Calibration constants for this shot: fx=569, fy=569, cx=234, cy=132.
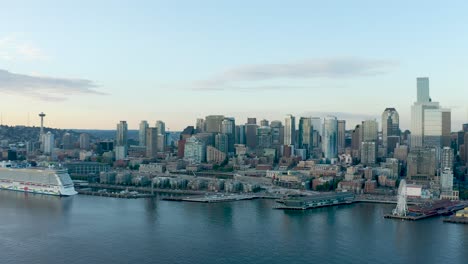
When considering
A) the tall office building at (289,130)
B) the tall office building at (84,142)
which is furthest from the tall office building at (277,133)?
→ the tall office building at (84,142)

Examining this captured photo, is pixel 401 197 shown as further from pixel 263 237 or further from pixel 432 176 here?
pixel 432 176

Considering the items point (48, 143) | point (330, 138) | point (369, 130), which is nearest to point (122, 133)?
point (48, 143)

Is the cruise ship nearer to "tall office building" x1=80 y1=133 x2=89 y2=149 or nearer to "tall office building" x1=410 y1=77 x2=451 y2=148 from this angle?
"tall office building" x1=80 y1=133 x2=89 y2=149

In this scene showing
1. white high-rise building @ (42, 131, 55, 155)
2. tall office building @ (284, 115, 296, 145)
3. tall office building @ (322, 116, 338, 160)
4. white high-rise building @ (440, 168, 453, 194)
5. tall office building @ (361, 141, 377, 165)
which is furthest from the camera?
tall office building @ (284, 115, 296, 145)

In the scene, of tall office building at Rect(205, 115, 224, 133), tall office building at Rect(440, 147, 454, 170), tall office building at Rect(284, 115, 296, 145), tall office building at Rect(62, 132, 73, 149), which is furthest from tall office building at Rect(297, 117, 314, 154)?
tall office building at Rect(62, 132, 73, 149)

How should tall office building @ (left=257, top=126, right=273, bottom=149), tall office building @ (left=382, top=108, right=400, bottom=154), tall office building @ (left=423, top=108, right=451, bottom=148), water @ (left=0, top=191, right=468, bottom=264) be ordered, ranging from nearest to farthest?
water @ (left=0, top=191, right=468, bottom=264), tall office building @ (left=423, top=108, right=451, bottom=148), tall office building @ (left=382, top=108, right=400, bottom=154), tall office building @ (left=257, top=126, right=273, bottom=149)

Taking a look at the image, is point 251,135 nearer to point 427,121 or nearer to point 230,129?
point 230,129

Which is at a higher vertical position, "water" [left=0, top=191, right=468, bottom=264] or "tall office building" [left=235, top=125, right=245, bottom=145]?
"tall office building" [left=235, top=125, right=245, bottom=145]
